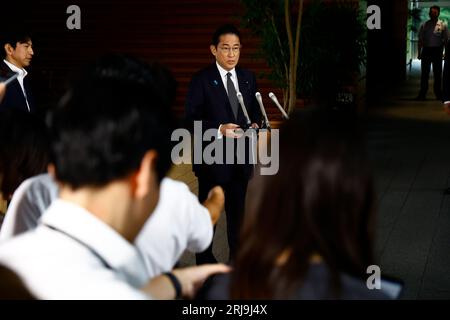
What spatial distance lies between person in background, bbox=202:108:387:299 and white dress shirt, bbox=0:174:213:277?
19.8 inches

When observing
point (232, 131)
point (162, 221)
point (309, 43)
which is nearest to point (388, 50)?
point (309, 43)

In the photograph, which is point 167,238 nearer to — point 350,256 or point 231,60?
point 350,256

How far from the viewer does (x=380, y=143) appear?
895cm

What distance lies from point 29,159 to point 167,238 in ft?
2.41

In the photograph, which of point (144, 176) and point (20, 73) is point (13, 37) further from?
point (144, 176)

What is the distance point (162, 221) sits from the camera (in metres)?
1.76

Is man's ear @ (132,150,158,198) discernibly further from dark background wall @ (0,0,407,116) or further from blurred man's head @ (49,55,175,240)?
dark background wall @ (0,0,407,116)

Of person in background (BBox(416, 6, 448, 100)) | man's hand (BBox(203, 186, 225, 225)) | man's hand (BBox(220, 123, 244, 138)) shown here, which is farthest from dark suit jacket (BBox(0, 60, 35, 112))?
person in background (BBox(416, 6, 448, 100))

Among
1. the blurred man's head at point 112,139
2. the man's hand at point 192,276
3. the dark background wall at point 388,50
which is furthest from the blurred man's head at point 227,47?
the dark background wall at point 388,50

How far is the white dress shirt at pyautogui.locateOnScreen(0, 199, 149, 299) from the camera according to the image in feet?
3.67

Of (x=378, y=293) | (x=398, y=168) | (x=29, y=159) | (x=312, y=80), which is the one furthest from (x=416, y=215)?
(x=378, y=293)

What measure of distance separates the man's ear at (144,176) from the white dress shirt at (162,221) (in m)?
0.40
